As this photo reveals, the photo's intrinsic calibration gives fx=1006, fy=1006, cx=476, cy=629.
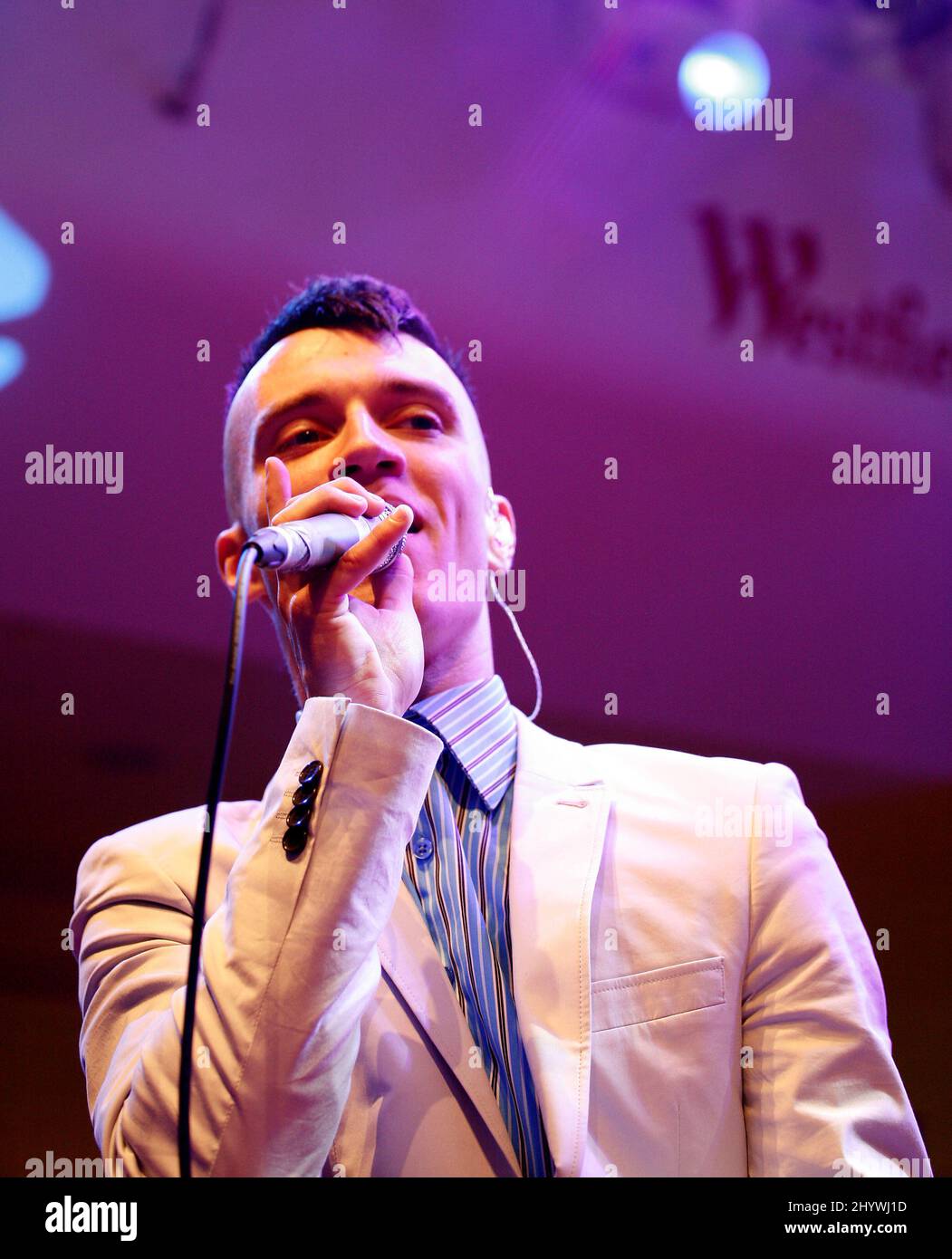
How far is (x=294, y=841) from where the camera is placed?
43.6 inches

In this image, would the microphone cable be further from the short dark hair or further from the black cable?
the short dark hair

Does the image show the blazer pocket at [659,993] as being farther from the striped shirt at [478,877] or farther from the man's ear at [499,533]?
the man's ear at [499,533]

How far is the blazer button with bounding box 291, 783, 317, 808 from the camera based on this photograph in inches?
44.6

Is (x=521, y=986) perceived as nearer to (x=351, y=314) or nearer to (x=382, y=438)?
(x=382, y=438)

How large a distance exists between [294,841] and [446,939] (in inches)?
15.2

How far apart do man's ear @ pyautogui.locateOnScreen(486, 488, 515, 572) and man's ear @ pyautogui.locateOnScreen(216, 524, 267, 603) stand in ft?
1.46

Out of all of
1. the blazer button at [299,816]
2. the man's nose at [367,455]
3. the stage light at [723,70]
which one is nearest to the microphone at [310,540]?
the blazer button at [299,816]

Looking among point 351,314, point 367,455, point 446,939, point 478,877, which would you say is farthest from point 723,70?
point 446,939

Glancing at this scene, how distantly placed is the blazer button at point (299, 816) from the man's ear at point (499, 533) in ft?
2.79

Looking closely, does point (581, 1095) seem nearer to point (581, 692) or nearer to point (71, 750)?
point (581, 692)

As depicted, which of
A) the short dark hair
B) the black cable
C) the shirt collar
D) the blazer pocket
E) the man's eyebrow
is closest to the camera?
the black cable

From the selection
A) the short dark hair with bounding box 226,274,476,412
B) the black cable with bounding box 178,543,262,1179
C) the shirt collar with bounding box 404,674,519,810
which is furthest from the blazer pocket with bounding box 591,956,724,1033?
the short dark hair with bounding box 226,274,476,412

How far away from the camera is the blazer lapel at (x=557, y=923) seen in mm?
1222

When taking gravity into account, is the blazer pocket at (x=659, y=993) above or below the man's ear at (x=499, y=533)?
below
